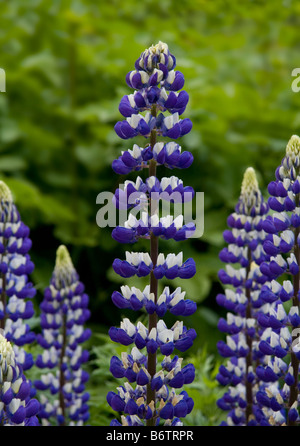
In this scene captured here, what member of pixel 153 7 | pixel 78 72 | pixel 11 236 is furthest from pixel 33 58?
pixel 11 236

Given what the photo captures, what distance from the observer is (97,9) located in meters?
8.80

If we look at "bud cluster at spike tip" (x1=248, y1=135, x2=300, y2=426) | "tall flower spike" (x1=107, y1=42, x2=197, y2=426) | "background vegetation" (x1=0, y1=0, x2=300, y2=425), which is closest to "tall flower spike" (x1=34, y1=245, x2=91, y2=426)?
"tall flower spike" (x1=107, y1=42, x2=197, y2=426)

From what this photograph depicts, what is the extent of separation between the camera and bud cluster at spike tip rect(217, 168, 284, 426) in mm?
3215

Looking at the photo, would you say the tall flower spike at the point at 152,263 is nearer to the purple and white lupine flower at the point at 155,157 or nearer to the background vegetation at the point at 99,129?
the purple and white lupine flower at the point at 155,157

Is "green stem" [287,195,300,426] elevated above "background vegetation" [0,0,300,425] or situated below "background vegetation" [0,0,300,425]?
below

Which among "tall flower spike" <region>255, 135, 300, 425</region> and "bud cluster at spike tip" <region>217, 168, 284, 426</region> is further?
"bud cluster at spike tip" <region>217, 168, 284, 426</region>

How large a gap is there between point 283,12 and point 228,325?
520 centimetres

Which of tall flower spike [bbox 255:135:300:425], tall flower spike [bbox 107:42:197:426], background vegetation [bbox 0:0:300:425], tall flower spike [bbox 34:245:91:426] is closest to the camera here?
tall flower spike [bbox 107:42:197:426]

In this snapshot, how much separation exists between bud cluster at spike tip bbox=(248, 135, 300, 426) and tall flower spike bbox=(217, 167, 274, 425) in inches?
15.5

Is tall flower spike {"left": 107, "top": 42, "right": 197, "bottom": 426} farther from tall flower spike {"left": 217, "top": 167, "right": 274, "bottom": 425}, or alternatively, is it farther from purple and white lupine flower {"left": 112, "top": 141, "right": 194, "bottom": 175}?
tall flower spike {"left": 217, "top": 167, "right": 274, "bottom": 425}

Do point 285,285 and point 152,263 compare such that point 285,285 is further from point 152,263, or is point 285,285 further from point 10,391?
point 10,391

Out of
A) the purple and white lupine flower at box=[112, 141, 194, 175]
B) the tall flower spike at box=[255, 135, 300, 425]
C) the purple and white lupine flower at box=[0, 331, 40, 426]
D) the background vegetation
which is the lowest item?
the purple and white lupine flower at box=[0, 331, 40, 426]

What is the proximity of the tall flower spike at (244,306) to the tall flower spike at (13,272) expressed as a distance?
3.35 ft
